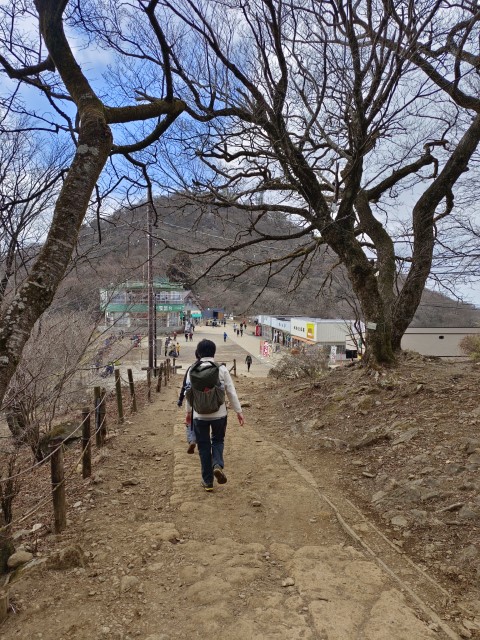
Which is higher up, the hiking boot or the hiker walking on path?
the hiker walking on path

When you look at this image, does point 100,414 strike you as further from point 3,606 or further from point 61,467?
point 3,606

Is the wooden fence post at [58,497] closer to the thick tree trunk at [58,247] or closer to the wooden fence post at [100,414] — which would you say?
the thick tree trunk at [58,247]

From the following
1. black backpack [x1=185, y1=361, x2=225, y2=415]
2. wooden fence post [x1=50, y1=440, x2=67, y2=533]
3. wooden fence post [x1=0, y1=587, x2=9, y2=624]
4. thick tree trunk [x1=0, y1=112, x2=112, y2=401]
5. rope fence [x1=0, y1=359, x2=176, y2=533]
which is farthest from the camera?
black backpack [x1=185, y1=361, x2=225, y2=415]

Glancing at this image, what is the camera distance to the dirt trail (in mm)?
2051

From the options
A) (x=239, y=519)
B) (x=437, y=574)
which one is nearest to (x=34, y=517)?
(x=239, y=519)

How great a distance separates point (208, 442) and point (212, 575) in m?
1.40

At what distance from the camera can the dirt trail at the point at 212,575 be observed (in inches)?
80.7

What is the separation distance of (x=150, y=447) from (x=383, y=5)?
6.35m

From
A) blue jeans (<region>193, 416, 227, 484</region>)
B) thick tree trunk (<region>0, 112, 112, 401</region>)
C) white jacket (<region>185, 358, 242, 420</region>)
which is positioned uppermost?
thick tree trunk (<region>0, 112, 112, 401</region>)

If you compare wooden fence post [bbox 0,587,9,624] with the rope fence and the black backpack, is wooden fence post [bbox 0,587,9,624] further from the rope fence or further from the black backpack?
the black backpack

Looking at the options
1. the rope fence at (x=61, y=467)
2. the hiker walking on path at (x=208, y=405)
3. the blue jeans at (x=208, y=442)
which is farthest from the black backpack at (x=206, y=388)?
the rope fence at (x=61, y=467)

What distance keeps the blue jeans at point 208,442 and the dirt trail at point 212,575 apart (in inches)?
8.7

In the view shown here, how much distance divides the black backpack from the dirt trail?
842mm

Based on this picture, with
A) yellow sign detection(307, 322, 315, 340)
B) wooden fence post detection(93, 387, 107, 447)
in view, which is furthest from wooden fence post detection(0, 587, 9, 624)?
yellow sign detection(307, 322, 315, 340)
